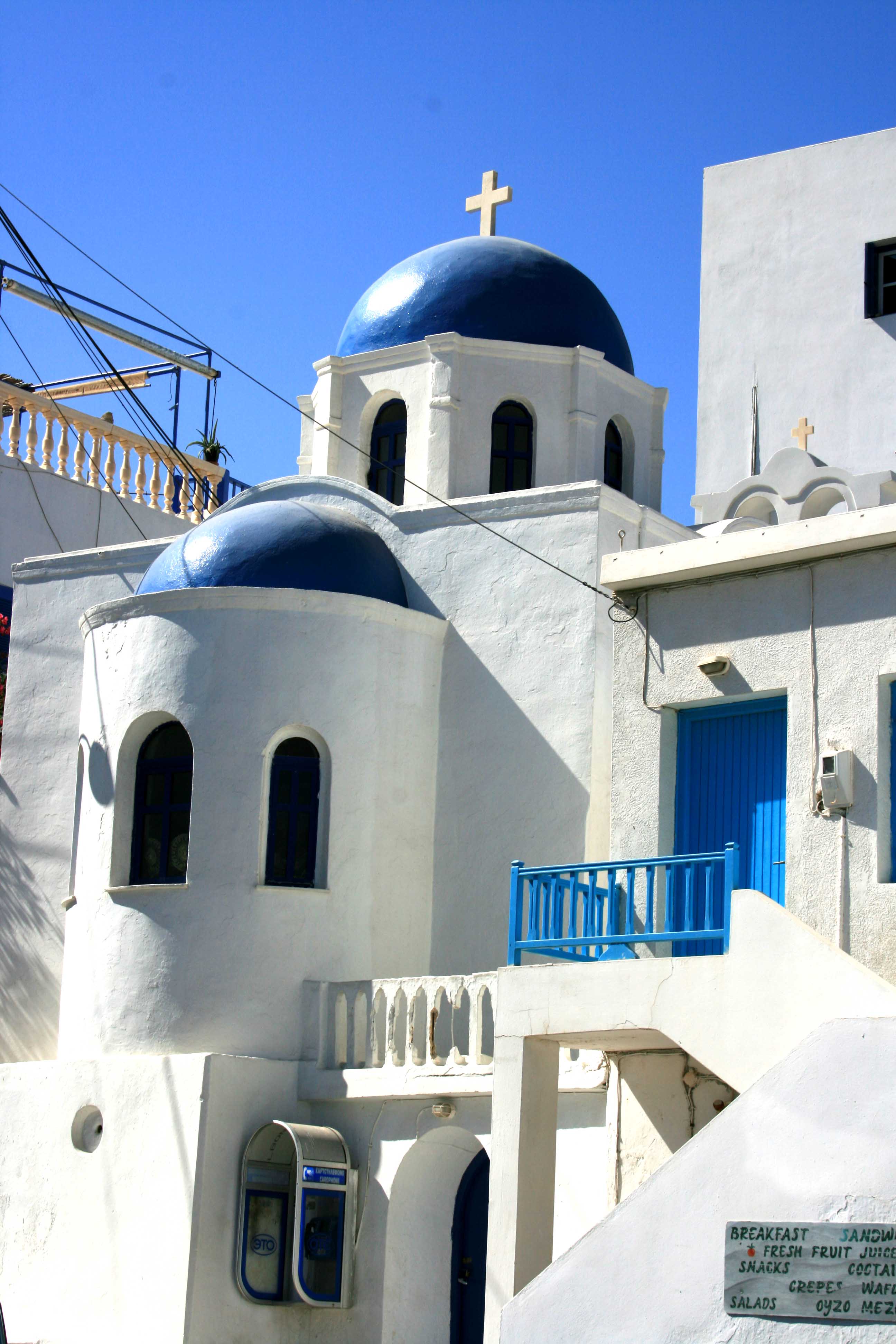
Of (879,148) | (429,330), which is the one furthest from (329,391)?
(879,148)

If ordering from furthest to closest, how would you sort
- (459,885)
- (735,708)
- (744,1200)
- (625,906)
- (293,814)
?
(459,885) → (293,814) → (735,708) → (625,906) → (744,1200)

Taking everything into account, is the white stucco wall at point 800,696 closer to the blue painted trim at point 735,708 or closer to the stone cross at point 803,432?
the blue painted trim at point 735,708

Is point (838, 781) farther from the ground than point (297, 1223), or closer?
farther from the ground

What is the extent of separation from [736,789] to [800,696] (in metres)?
0.85

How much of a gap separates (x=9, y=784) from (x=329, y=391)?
194 inches

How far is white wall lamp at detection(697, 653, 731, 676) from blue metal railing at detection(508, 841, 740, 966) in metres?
1.33

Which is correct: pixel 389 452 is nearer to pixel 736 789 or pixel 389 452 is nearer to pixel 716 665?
pixel 716 665

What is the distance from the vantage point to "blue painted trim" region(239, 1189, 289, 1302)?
14.2 m

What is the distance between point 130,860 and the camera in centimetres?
1576

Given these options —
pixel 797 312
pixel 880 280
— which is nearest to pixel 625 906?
pixel 880 280

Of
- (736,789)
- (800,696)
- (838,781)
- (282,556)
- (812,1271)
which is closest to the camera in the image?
(812,1271)

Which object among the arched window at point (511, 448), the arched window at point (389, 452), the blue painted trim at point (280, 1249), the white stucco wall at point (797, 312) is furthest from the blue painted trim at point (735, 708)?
the white stucco wall at point (797, 312)

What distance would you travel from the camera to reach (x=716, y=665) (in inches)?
516

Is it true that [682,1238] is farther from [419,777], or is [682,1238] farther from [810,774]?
[419,777]
